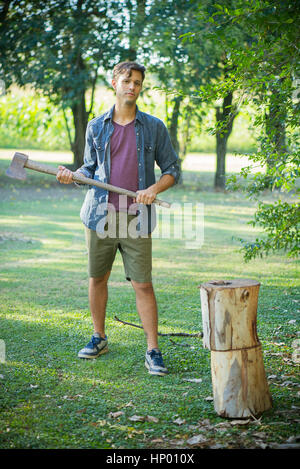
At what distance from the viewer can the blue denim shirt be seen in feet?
14.5

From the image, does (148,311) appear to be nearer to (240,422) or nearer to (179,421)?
(179,421)

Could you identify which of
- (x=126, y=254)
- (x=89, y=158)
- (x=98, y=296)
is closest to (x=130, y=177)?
(x=89, y=158)

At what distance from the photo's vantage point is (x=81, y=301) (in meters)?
6.45

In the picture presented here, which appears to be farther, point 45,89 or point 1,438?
point 45,89

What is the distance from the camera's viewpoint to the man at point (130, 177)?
14.4 feet

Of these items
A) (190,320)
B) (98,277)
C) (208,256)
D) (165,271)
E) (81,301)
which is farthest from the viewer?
(208,256)

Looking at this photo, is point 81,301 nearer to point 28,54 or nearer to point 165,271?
point 165,271

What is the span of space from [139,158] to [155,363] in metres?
1.55

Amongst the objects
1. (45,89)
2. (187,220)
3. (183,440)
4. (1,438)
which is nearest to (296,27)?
(183,440)

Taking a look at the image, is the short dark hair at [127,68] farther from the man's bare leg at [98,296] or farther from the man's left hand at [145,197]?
the man's bare leg at [98,296]

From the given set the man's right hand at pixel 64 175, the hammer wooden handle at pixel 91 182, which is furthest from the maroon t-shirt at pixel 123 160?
the man's right hand at pixel 64 175

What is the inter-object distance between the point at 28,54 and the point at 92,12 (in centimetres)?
237

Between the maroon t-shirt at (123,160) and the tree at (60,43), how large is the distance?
44.0 ft

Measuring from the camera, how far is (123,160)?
174 inches
